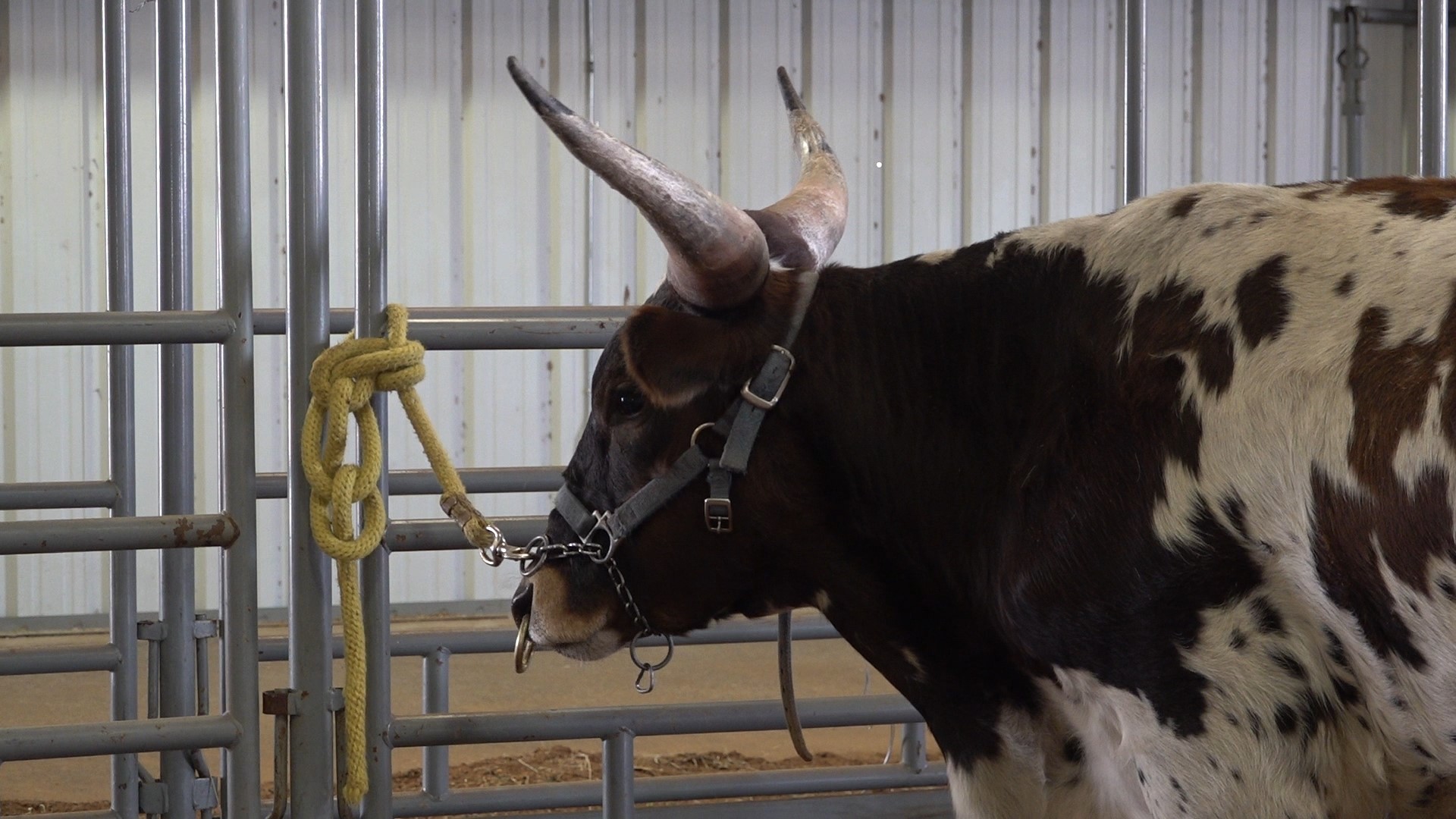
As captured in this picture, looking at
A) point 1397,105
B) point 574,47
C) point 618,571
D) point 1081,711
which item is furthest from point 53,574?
point 1397,105

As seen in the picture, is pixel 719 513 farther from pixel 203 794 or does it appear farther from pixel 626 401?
pixel 203 794

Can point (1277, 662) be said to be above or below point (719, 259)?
below

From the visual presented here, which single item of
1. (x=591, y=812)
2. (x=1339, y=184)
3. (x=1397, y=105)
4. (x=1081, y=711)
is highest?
(x=1397, y=105)

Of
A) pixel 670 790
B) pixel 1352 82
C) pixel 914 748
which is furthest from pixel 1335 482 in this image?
pixel 1352 82

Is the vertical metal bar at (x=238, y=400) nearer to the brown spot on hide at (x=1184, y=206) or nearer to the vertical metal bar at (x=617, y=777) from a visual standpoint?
the vertical metal bar at (x=617, y=777)

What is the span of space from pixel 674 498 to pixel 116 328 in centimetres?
83

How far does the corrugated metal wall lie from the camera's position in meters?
7.18

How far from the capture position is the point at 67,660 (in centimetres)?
332

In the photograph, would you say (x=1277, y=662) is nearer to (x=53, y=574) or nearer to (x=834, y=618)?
(x=834, y=618)

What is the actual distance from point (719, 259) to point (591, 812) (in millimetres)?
→ 1876

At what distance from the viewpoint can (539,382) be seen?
7.66 m

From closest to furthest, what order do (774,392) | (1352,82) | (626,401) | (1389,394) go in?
(1389,394)
(774,392)
(626,401)
(1352,82)

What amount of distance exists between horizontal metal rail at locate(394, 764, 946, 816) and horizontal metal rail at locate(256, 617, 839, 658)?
0.93ft

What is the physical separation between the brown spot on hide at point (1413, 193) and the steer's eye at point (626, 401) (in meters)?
0.89
